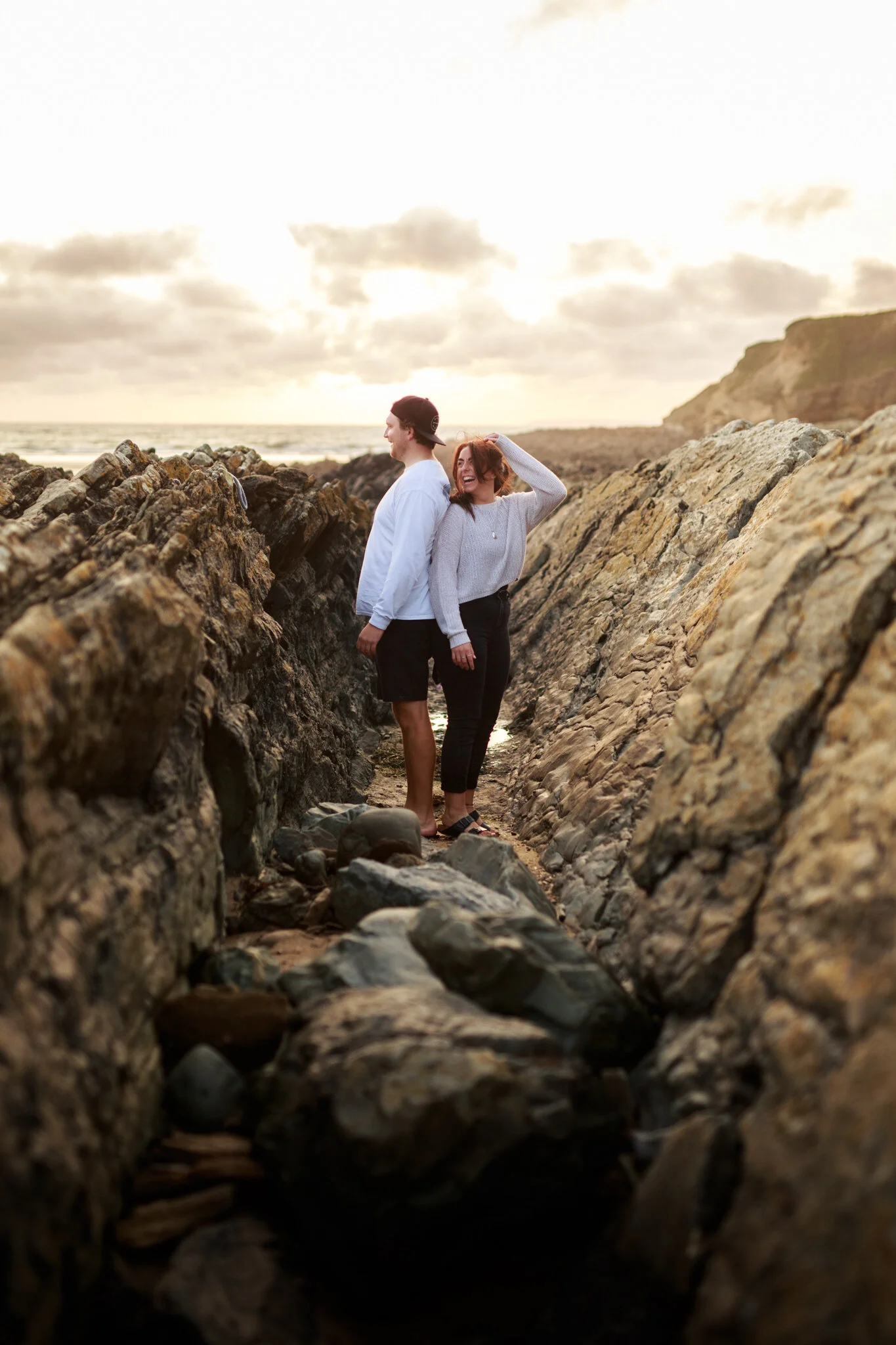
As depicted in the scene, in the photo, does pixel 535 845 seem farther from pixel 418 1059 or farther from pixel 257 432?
pixel 257 432

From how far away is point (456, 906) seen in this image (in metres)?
3.82

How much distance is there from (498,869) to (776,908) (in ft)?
6.69

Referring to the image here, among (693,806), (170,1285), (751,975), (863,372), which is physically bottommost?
(170,1285)

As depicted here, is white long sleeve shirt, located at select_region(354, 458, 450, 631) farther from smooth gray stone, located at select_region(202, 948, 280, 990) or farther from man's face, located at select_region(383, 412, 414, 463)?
smooth gray stone, located at select_region(202, 948, 280, 990)

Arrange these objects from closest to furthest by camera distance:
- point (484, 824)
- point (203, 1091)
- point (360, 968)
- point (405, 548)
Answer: point (203, 1091) → point (360, 968) → point (405, 548) → point (484, 824)

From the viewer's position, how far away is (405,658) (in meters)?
6.41

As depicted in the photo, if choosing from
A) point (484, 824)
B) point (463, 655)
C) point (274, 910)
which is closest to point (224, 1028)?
point (274, 910)

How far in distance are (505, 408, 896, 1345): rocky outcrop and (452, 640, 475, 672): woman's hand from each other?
110cm

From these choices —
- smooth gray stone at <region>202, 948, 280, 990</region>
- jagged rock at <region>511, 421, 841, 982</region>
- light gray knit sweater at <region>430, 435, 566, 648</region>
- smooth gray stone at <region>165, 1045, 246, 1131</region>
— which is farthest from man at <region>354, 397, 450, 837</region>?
smooth gray stone at <region>165, 1045, 246, 1131</region>

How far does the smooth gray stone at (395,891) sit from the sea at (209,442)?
42.0m

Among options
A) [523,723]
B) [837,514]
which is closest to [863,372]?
[523,723]

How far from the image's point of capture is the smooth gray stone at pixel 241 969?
3.63m

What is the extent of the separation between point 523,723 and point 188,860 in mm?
6387

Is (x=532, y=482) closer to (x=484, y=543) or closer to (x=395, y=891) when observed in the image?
(x=484, y=543)
